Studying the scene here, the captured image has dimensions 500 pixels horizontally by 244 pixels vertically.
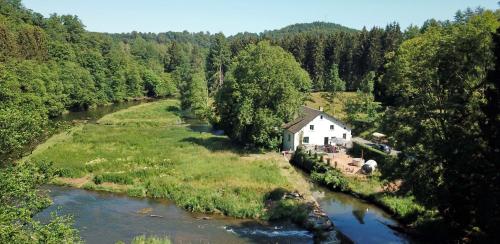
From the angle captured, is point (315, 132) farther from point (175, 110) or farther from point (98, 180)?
point (175, 110)

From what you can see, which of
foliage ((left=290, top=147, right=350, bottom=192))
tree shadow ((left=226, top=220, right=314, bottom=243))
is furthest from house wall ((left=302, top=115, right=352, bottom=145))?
tree shadow ((left=226, top=220, right=314, bottom=243))

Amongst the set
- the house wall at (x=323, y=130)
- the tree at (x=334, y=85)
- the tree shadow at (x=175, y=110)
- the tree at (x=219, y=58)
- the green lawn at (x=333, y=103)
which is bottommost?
the house wall at (x=323, y=130)

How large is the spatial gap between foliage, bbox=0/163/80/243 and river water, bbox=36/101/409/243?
487 inches

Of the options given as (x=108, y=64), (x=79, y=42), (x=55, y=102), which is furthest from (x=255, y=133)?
(x=79, y=42)

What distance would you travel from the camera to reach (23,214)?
17.2 metres

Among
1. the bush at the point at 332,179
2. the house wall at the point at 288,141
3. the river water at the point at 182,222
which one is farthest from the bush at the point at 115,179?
the house wall at the point at 288,141

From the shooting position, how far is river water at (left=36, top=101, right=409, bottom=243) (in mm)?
32562

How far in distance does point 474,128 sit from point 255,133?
3319cm

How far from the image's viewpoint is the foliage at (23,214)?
16.7 metres

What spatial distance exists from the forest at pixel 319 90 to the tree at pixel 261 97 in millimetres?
157

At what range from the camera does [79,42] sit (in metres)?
141

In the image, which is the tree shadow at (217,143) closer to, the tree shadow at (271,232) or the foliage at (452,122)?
the tree shadow at (271,232)

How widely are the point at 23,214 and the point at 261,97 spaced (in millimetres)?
43851

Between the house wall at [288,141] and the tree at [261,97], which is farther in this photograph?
the house wall at [288,141]
